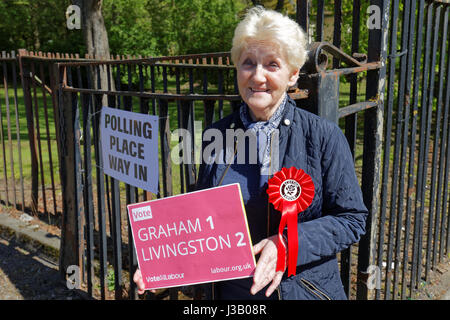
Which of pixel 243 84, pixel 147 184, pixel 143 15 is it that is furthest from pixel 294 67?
pixel 143 15

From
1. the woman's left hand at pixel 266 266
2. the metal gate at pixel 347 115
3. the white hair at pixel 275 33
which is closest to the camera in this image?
the woman's left hand at pixel 266 266

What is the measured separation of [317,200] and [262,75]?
0.56 m

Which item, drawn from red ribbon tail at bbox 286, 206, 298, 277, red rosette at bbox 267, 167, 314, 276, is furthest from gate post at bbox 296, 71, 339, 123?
red ribbon tail at bbox 286, 206, 298, 277

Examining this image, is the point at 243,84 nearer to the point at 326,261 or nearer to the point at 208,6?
the point at 326,261

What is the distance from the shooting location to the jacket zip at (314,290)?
6.47 feet

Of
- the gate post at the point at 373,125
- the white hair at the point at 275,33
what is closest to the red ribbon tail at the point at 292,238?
the white hair at the point at 275,33

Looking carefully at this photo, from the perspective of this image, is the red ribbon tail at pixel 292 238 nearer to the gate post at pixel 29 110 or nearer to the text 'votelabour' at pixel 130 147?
the text 'votelabour' at pixel 130 147

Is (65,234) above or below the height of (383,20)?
below

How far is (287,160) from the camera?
188 cm

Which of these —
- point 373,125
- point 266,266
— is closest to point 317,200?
point 266,266

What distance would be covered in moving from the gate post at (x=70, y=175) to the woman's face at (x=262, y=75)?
6.51 ft

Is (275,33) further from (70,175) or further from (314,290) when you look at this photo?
(70,175)

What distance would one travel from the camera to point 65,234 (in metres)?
4.03

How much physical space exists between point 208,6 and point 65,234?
16341mm
